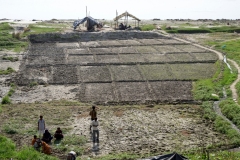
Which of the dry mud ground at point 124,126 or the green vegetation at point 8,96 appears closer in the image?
the dry mud ground at point 124,126

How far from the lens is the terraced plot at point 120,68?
96.1ft

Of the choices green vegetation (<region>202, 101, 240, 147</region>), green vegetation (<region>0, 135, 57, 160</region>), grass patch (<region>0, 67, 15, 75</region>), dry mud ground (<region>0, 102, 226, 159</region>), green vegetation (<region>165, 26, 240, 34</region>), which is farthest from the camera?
green vegetation (<region>165, 26, 240, 34</region>)

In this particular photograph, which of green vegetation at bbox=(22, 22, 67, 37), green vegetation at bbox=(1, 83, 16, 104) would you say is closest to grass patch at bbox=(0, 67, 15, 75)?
green vegetation at bbox=(1, 83, 16, 104)

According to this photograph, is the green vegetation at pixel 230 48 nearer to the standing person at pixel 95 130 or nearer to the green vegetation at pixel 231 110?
the green vegetation at pixel 231 110

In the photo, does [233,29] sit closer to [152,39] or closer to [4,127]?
[152,39]

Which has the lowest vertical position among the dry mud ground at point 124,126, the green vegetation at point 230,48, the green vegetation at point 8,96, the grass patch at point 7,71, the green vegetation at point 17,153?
the dry mud ground at point 124,126

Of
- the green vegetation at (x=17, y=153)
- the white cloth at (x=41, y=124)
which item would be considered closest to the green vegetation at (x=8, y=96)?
the white cloth at (x=41, y=124)

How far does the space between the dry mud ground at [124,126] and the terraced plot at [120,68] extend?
235 centimetres

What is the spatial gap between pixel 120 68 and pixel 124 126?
50.8 feet

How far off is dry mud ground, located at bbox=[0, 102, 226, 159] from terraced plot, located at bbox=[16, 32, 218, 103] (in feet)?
7.72

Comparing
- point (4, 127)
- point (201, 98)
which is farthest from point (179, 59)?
point (4, 127)

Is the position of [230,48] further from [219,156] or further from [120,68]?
[219,156]

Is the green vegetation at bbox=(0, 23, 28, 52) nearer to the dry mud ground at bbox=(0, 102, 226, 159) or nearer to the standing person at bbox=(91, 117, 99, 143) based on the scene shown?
the dry mud ground at bbox=(0, 102, 226, 159)

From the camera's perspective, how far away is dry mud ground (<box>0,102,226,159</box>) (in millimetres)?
19328
